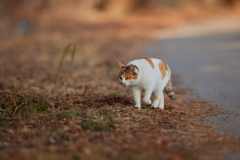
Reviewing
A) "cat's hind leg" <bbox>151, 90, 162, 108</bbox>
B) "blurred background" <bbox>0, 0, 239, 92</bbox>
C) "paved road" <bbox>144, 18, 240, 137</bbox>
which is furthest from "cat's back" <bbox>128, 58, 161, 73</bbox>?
"blurred background" <bbox>0, 0, 239, 92</bbox>

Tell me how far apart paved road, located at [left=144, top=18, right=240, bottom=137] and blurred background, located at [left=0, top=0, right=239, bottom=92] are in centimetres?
162

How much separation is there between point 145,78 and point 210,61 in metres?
8.03

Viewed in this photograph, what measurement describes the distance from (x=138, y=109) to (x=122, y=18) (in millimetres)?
Result: 24418

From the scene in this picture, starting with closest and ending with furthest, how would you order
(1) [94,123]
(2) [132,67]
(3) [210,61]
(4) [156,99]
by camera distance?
1. (1) [94,123]
2. (2) [132,67]
3. (4) [156,99]
4. (3) [210,61]

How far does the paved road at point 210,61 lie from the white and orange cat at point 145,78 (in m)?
1.04

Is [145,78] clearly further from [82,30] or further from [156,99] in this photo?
[82,30]

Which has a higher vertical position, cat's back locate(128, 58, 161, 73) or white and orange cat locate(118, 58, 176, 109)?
cat's back locate(128, 58, 161, 73)

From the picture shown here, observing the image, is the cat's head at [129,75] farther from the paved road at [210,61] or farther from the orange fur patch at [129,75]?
the paved road at [210,61]

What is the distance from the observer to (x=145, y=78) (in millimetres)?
5645

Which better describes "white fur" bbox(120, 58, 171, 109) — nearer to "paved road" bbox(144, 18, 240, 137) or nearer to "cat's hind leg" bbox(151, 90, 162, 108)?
"cat's hind leg" bbox(151, 90, 162, 108)

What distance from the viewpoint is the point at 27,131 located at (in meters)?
4.56

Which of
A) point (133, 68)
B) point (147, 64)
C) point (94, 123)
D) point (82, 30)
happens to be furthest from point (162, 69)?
point (82, 30)

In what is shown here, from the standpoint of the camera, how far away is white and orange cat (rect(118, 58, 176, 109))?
554 cm

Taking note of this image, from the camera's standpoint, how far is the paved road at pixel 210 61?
660 cm
